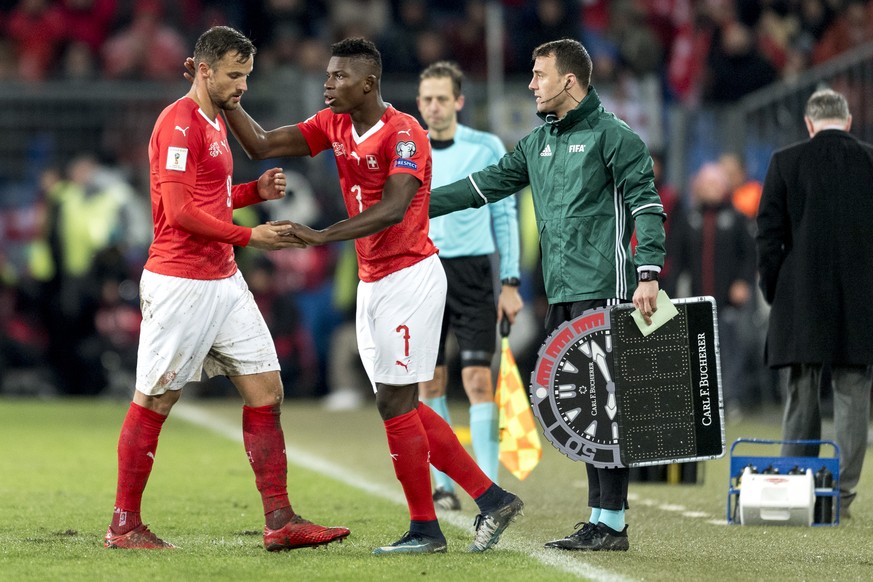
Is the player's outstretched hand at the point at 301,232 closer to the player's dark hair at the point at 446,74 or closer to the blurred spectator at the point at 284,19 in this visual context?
the player's dark hair at the point at 446,74

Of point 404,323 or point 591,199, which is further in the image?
point 591,199

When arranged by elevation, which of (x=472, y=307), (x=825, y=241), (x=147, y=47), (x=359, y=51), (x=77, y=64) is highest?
(x=147, y=47)

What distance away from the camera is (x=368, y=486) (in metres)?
9.57

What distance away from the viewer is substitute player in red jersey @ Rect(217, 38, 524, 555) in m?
6.54

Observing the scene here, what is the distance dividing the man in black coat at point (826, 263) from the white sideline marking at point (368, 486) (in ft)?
6.96

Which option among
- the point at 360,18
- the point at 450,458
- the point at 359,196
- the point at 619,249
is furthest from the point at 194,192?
the point at 360,18

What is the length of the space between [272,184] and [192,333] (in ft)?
2.47

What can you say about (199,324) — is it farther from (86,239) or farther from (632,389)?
(86,239)

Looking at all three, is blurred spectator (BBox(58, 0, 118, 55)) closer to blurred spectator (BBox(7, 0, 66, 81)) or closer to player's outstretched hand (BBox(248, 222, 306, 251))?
blurred spectator (BBox(7, 0, 66, 81))

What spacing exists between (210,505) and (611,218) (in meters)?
2.92

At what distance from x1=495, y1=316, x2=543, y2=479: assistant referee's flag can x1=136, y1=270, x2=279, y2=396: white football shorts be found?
1.83 m

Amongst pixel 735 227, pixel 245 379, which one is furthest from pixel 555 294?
pixel 735 227

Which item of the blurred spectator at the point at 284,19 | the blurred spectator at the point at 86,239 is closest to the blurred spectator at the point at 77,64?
the blurred spectator at the point at 86,239

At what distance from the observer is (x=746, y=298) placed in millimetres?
15539
